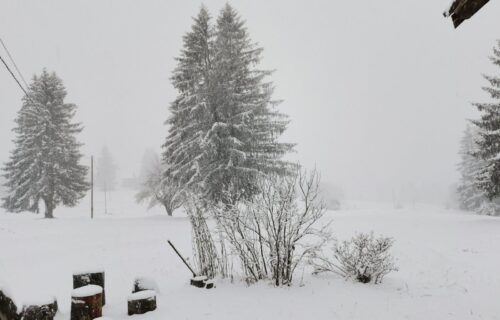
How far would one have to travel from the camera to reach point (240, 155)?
18.1 meters

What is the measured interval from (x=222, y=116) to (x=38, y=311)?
1611cm

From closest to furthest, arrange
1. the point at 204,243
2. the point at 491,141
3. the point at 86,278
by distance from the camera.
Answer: the point at 86,278, the point at 204,243, the point at 491,141

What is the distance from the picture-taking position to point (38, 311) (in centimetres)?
457

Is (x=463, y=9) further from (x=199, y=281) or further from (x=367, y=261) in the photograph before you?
(x=199, y=281)

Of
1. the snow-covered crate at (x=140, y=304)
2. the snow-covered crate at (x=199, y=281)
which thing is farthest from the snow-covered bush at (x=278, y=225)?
the snow-covered crate at (x=140, y=304)

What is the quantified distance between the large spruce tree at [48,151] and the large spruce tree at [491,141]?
2734cm

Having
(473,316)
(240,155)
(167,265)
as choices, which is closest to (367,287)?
(473,316)

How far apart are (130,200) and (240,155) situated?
49278 mm

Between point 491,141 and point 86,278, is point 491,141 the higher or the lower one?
the higher one

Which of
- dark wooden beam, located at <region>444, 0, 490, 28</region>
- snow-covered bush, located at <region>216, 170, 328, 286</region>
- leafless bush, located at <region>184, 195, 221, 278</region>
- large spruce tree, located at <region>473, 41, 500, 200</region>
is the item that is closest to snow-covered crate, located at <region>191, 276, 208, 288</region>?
leafless bush, located at <region>184, 195, 221, 278</region>

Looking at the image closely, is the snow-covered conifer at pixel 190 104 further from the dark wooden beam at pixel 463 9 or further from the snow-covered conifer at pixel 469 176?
the snow-covered conifer at pixel 469 176

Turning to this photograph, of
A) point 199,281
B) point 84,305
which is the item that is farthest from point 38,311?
point 199,281

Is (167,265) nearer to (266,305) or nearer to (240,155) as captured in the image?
(266,305)

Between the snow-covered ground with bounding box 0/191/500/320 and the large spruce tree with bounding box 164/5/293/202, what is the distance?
4.18 meters
